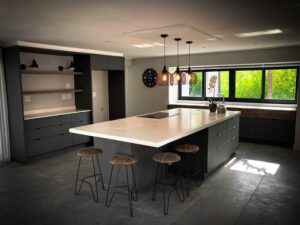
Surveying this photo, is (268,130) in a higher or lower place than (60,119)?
lower

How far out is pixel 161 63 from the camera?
25.9ft

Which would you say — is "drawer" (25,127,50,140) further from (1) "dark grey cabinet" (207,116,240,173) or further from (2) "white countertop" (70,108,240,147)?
(1) "dark grey cabinet" (207,116,240,173)

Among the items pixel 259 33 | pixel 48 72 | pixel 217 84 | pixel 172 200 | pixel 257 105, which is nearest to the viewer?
pixel 172 200

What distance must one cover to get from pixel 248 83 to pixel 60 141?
5.09 m

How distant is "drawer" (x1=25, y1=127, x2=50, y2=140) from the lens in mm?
4953

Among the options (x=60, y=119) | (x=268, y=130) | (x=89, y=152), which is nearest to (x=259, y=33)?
(x=268, y=130)

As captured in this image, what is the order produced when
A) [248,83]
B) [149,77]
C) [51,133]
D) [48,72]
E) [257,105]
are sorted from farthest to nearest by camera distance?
[149,77] → [248,83] → [257,105] → [48,72] → [51,133]

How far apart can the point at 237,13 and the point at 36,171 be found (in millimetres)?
4116

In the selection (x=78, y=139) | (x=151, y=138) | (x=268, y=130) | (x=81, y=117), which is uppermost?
(x=151, y=138)

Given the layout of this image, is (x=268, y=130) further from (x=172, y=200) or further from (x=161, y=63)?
(x=172, y=200)

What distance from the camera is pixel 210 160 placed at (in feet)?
13.7

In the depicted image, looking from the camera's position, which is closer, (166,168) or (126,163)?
(126,163)

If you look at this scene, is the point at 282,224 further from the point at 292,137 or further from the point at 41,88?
the point at 41,88

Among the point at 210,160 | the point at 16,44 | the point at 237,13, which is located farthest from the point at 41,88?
the point at 237,13
